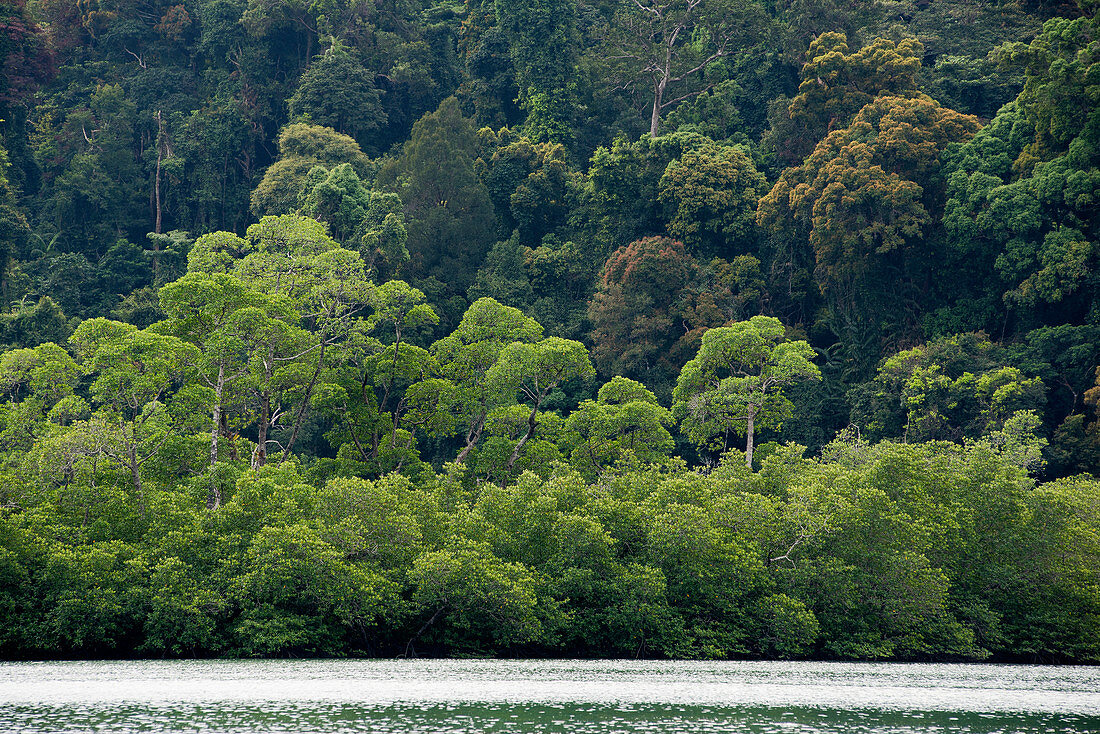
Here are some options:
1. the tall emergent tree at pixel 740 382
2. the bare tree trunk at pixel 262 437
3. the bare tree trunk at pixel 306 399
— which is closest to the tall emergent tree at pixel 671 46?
the tall emergent tree at pixel 740 382

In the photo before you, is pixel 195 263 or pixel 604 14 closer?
pixel 195 263

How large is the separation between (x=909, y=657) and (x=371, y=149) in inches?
1579

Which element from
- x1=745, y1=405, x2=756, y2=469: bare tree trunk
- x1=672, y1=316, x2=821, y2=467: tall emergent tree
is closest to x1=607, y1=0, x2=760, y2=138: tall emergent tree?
x1=672, y1=316, x2=821, y2=467: tall emergent tree

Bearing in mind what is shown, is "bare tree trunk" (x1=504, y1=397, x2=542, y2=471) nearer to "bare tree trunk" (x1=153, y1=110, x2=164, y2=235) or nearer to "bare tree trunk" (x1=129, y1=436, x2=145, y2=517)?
"bare tree trunk" (x1=129, y1=436, x2=145, y2=517)

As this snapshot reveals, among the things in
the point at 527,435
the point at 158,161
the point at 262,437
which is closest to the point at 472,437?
the point at 527,435

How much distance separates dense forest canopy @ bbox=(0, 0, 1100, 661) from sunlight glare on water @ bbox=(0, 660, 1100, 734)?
1781 millimetres

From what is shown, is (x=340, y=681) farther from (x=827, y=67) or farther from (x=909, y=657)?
(x=827, y=67)

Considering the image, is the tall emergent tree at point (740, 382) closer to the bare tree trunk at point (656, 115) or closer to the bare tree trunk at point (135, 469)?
the bare tree trunk at point (656, 115)

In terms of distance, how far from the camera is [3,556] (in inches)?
1072

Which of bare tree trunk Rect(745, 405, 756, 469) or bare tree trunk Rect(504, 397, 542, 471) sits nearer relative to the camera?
bare tree trunk Rect(504, 397, 542, 471)

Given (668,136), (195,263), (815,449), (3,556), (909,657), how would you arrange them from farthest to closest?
(668,136) → (815,449) → (195,263) → (909,657) → (3,556)

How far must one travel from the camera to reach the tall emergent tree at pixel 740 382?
40812mm

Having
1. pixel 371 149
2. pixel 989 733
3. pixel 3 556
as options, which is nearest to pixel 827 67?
pixel 371 149

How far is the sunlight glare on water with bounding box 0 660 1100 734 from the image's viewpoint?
2053cm
